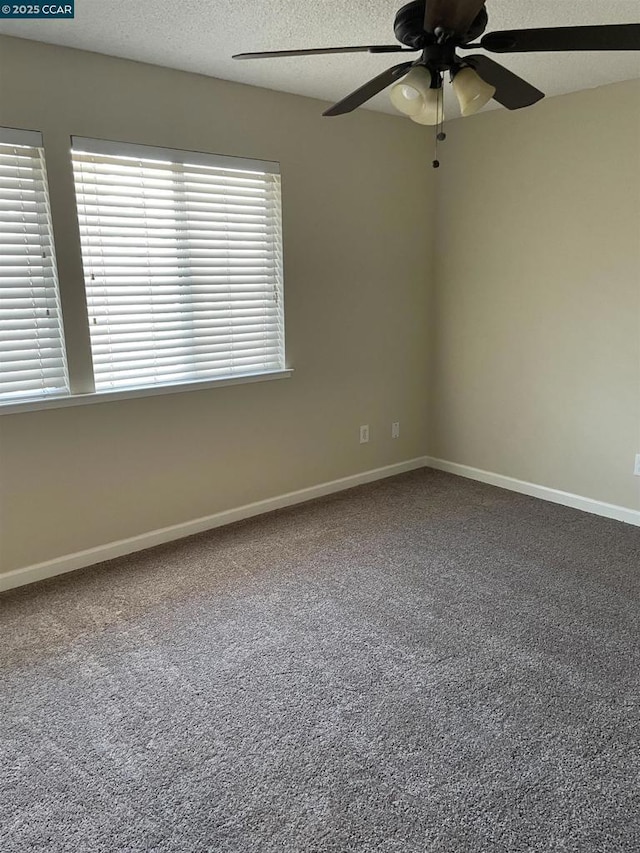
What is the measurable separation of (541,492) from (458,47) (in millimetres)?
2863

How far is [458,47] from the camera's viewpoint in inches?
66.8

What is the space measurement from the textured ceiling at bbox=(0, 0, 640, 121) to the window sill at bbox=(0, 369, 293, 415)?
1.55m

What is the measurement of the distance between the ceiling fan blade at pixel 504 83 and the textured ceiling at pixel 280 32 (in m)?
0.62

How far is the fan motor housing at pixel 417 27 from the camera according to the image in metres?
1.62

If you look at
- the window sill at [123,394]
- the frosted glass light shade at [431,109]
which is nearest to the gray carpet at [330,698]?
the window sill at [123,394]

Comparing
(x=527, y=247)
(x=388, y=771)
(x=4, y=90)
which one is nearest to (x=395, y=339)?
(x=527, y=247)

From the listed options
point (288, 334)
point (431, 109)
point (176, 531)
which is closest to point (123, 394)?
point (176, 531)

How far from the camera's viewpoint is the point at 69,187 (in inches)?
106

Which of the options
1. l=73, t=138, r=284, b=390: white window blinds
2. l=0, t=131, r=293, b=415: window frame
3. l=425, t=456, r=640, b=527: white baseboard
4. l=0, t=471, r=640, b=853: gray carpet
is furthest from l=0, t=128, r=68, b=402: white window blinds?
l=425, t=456, r=640, b=527: white baseboard

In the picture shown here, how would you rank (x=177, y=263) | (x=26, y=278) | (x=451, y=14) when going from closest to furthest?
(x=451, y=14), (x=26, y=278), (x=177, y=263)

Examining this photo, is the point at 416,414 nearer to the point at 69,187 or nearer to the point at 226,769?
the point at 69,187

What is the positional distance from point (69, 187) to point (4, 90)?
432mm

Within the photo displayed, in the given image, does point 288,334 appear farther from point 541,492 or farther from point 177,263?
point 541,492

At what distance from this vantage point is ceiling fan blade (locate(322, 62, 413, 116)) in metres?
1.77
